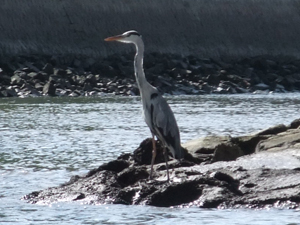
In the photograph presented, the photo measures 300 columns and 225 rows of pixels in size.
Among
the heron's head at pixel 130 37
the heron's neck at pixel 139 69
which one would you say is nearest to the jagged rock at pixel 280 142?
the heron's neck at pixel 139 69

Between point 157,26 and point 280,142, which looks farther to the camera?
point 157,26

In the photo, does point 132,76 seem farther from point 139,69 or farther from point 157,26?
point 139,69

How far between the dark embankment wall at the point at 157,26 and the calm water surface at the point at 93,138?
11.4 m

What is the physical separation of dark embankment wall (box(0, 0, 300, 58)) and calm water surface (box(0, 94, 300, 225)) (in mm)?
11426

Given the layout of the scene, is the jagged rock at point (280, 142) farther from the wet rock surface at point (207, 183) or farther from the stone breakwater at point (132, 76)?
the stone breakwater at point (132, 76)

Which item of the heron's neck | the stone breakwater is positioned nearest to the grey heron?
the heron's neck

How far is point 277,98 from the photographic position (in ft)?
110

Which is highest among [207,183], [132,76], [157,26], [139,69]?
[157,26]

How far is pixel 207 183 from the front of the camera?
1015 centimetres

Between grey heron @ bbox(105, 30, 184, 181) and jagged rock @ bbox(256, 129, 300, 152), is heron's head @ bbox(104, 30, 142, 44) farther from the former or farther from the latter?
jagged rock @ bbox(256, 129, 300, 152)

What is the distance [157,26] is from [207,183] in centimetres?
3802

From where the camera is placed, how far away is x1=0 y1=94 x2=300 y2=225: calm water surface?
972cm

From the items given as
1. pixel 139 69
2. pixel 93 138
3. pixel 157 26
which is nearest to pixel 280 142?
pixel 139 69

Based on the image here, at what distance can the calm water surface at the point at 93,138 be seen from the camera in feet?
31.9
